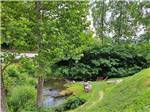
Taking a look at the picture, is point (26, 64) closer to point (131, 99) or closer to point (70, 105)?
point (131, 99)

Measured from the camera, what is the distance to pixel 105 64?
3120cm

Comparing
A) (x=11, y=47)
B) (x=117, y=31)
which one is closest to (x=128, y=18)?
(x=117, y=31)

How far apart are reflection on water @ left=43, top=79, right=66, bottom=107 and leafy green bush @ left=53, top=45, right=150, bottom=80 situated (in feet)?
5.64

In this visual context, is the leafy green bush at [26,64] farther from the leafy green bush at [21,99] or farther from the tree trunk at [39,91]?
the leafy green bush at [21,99]

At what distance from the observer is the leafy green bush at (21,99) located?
18828 millimetres

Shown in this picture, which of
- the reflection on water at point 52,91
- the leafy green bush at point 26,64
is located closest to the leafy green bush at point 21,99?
the reflection on water at point 52,91

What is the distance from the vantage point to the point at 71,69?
1228 inches

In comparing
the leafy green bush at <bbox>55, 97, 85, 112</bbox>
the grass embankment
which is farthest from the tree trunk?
the grass embankment

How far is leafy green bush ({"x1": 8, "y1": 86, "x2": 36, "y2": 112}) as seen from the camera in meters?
18.8

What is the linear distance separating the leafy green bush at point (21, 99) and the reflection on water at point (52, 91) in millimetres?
1937

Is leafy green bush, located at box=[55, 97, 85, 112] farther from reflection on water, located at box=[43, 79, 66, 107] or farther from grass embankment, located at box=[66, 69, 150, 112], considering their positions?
grass embankment, located at box=[66, 69, 150, 112]

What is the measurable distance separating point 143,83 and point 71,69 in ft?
56.0

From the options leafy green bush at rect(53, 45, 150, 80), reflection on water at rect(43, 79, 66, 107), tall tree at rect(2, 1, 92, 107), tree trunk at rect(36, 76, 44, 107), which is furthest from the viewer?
leafy green bush at rect(53, 45, 150, 80)

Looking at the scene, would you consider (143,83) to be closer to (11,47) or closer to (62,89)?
(11,47)
